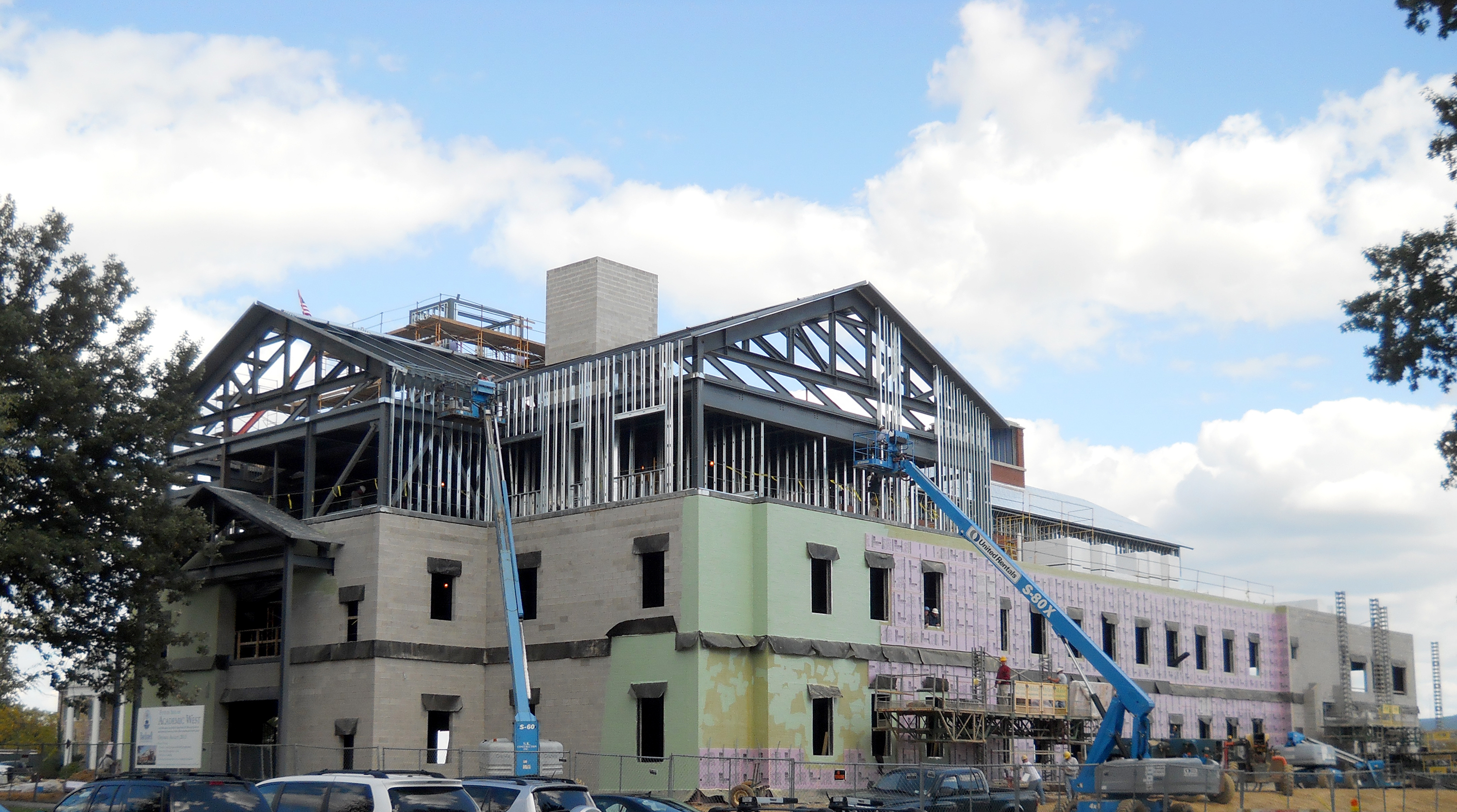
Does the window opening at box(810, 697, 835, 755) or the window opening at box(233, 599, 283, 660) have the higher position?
the window opening at box(233, 599, 283, 660)

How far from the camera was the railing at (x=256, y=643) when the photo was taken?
158 ft

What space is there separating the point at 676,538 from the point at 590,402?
6278mm

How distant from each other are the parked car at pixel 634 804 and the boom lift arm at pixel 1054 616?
38.4 ft

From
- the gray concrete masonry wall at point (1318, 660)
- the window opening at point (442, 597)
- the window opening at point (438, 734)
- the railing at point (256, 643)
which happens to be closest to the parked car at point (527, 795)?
the window opening at point (438, 734)

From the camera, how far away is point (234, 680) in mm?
47750

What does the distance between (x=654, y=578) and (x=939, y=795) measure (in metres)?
12.3

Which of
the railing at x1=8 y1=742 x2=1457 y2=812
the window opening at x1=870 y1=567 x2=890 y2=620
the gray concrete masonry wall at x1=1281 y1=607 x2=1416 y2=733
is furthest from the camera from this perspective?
the gray concrete masonry wall at x1=1281 y1=607 x2=1416 y2=733

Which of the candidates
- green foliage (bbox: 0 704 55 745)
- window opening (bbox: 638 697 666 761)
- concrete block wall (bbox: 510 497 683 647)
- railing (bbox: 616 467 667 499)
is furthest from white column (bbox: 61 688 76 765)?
window opening (bbox: 638 697 666 761)

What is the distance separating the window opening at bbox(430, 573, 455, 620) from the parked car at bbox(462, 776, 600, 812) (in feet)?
77.6

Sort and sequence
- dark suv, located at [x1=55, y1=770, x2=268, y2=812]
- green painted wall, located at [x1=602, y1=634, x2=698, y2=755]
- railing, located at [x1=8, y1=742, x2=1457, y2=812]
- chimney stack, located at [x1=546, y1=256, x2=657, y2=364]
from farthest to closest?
chimney stack, located at [x1=546, y1=256, x2=657, y2=364] < green painted wall, located at [x1=602, y1=634, x2=698, y2=755] < railing, located at [x1=8, y1=742, x2=1457, y2=812] < dark suv, located at [x1=55, y1=770, x2=268, y2=812]

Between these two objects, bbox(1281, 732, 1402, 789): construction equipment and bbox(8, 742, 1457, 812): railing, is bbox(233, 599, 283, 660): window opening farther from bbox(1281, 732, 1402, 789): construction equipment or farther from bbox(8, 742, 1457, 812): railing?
bbox(1281, 732, 1402, 789): construction equipment

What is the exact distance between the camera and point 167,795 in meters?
19.6

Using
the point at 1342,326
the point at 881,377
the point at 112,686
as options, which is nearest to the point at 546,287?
the point at 881,377

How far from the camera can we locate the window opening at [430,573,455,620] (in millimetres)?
45688
